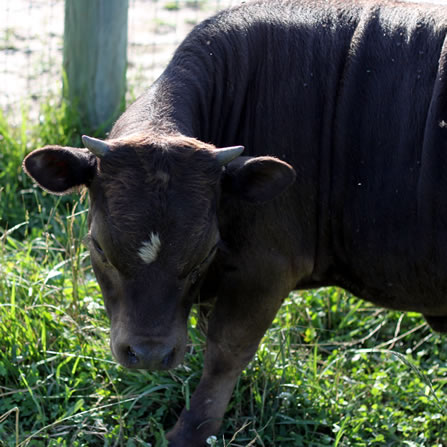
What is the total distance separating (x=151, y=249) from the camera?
3.35 metres

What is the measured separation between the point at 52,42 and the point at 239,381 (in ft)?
15.9

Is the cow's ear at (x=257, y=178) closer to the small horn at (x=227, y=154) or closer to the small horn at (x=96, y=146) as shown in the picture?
the small horn at (x=227, y=154)

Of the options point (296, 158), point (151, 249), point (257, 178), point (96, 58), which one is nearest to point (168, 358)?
point (151, 249)

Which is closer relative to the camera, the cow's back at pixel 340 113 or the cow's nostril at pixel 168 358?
the cow's nostril at pixel 168 358

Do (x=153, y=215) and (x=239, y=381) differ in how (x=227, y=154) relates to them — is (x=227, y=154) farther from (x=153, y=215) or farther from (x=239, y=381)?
(x=239, y=381)

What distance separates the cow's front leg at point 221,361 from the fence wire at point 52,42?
314 cm

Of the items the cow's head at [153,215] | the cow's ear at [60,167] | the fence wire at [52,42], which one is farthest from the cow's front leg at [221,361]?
the fence wire at [52,42]

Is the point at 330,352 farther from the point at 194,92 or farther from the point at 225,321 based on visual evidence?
the point at 194,92

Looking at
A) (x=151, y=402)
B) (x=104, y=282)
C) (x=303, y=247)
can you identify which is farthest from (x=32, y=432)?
(x=303, y=247)

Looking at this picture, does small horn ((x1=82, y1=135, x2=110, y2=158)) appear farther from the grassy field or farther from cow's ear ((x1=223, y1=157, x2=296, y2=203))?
the grassy field

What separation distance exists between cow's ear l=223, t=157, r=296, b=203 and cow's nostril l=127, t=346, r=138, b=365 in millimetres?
797

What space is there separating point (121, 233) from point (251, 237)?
694 millimetres

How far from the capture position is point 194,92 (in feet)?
12.7

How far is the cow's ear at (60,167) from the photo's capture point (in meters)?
3.58
